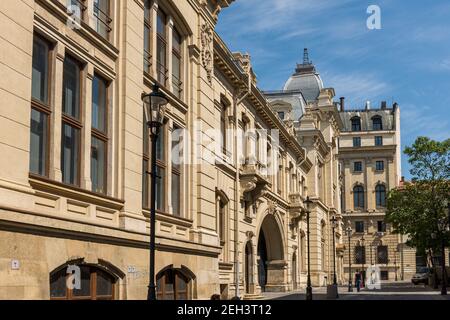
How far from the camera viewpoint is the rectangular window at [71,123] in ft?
48.6

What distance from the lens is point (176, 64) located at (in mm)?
22516

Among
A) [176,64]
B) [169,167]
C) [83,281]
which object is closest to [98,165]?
[83,281]

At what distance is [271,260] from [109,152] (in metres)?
30.4

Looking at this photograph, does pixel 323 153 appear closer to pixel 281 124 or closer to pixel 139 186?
pixel 281 124

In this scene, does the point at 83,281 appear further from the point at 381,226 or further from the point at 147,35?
the point at 381,226

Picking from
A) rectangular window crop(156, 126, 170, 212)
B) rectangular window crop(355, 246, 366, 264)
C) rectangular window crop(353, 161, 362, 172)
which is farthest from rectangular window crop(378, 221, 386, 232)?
rectangular window crop(156, 126, 170, 212)

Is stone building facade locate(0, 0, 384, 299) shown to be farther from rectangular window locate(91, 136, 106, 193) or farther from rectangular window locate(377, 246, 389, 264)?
rectangular window locate(377, 246, 389, 264)

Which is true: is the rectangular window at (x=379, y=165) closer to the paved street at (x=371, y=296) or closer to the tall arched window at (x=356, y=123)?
the tall arched window at (x=356, y=123)

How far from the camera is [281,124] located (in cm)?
4416

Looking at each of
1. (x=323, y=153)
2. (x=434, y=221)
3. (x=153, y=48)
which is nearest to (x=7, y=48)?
(x=153, y=48)

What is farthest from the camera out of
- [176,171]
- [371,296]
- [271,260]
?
[271,260]

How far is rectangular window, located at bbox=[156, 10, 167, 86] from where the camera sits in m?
20.8

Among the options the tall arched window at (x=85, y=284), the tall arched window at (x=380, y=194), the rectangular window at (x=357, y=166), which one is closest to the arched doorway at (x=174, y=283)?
the tall arched window at (x=85, y=284)

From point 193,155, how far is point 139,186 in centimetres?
474
